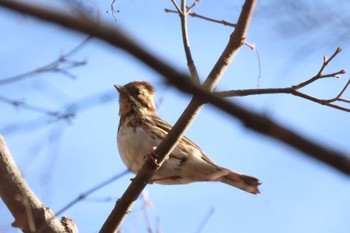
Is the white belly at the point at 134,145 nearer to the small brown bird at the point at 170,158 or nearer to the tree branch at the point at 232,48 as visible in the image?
the small brown bird at the point at 170,158

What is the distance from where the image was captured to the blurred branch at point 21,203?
4.70m

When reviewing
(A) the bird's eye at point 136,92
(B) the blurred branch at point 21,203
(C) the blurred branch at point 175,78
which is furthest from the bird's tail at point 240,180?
(C) the blurred branch at point 175,78

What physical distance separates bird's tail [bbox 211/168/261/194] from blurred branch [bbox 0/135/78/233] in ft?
7.20

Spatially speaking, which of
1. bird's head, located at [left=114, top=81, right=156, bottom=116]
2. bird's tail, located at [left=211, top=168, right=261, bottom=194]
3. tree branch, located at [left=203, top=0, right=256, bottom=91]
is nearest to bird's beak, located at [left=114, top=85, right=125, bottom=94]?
bird's head, located at [left=114, top=81, right=156, bottom=116]

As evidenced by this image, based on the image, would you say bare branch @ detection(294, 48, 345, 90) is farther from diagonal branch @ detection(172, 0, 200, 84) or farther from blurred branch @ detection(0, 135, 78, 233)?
blurred branch @ detection(0, 135, 78, 233)

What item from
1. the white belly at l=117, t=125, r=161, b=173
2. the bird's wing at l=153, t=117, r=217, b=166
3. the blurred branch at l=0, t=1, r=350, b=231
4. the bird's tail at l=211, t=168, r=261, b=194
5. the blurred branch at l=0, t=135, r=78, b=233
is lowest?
the blurred branch at l=0, t=1, r=350, b=231

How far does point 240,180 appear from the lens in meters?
6.58

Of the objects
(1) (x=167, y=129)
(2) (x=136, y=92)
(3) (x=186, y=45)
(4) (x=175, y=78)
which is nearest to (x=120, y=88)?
(2) (x=136, y=92)

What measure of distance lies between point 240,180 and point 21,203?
8.51ft

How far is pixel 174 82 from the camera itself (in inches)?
58.3

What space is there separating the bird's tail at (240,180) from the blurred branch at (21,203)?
2.19 m

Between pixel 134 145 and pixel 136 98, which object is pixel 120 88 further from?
pixel 134 145

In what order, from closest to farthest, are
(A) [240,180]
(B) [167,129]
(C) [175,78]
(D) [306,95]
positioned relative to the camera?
(C) [175,78]
(D) [306,95]
(A) [240,180]
(B) [167,129]

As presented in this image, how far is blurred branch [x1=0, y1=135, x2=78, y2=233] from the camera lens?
4699 mm
